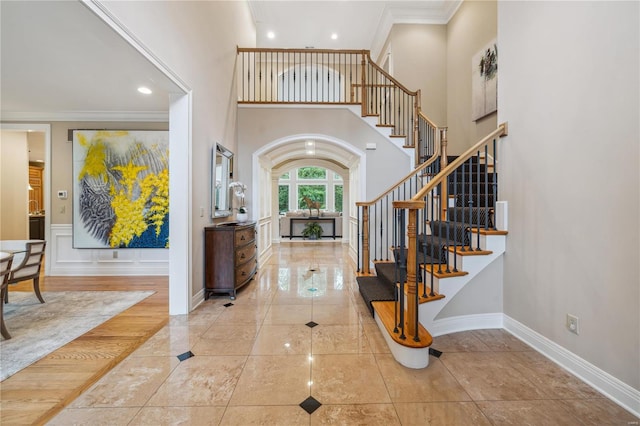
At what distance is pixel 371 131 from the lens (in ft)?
15.8

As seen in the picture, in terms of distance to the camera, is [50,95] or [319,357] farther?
[50,95]

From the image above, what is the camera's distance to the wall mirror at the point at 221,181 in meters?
3.49

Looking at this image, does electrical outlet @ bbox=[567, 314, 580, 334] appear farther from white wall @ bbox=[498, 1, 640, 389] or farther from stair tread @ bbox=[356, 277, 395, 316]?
Answer: stair tread @ bbox=[356, 277, 395, 316]

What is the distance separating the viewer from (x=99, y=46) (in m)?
2.16

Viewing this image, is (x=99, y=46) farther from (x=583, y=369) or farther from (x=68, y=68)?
(x=583, y=369)

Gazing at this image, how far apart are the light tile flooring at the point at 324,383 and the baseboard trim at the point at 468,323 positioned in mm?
64

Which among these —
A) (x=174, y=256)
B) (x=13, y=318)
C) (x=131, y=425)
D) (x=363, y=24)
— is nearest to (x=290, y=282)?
(x=174, y=256)

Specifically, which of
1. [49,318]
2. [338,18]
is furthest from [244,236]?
[338,18]

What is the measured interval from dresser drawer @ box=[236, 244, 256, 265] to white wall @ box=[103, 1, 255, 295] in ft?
1.44

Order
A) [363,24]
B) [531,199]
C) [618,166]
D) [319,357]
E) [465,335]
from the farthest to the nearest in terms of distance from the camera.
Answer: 1. [363,24]
2. [465,335]
3. [531,199]
4. [319,357]
5. [618,166]

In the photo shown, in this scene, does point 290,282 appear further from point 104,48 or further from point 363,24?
point 363,24

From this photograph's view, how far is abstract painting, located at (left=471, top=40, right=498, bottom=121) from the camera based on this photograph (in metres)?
4.18

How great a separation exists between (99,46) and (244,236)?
2.40 metres

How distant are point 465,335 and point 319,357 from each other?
141 centimetres
